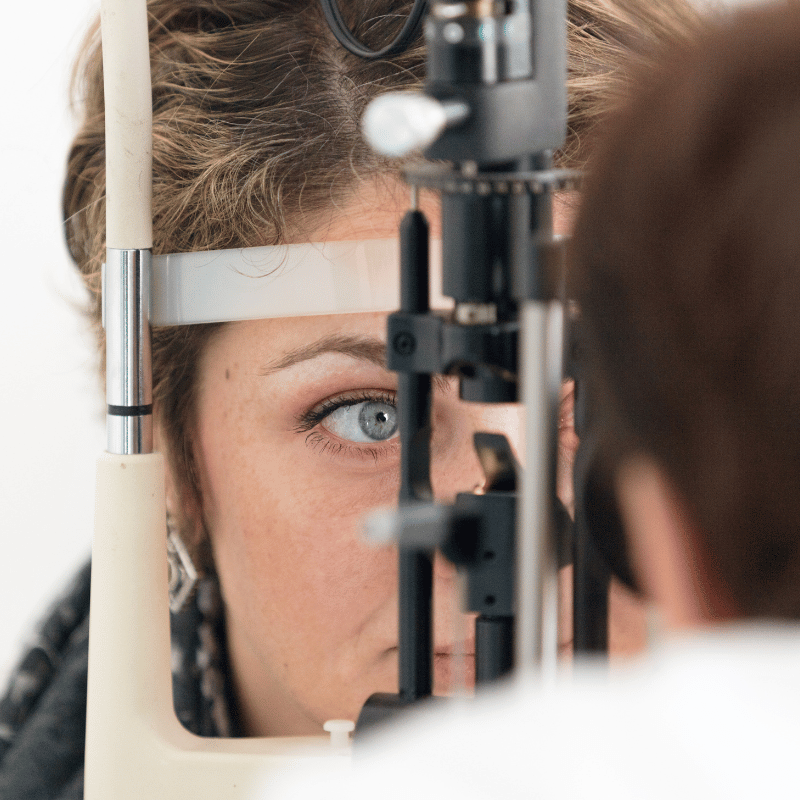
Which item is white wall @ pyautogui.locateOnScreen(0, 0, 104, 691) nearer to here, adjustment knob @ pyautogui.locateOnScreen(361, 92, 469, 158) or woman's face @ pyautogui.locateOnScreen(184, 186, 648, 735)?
woman's face @ pyautogui.locateOnScreen(184, 186, 648, 735)

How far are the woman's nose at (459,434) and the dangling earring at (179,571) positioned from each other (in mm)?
240

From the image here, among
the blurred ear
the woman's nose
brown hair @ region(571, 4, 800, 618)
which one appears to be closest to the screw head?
brown hair @ region(571, 4, 800, 618)

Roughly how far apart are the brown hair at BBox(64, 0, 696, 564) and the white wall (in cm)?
50

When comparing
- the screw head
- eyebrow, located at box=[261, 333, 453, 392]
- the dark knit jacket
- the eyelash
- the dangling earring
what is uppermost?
the screw head

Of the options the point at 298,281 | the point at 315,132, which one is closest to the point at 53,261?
the point at 315,132

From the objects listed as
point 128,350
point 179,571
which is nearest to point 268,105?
point 128,350

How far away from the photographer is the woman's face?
766 millimetres

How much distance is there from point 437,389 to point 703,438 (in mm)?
422

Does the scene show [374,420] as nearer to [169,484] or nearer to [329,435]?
[329,435]

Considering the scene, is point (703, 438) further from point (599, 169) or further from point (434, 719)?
point (434, 719)

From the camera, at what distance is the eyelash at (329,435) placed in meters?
0.80

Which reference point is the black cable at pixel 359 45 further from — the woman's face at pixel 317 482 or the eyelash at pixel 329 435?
the eyelash at pixel 329 435

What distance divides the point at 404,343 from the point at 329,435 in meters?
0.35

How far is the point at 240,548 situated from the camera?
820 mm
